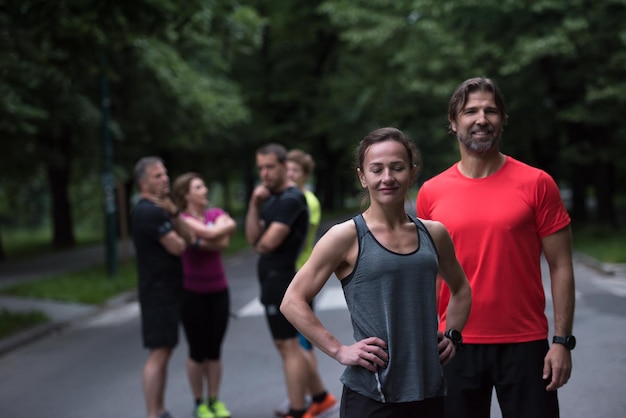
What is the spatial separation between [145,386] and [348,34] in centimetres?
1954

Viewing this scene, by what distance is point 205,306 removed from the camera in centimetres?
595

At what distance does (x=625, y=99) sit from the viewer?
55.3 ft

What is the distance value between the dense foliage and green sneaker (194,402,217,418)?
4.55 meters

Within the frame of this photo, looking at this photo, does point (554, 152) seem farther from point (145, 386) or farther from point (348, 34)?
point (145, 386)

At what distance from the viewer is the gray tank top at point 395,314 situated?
2.79 m

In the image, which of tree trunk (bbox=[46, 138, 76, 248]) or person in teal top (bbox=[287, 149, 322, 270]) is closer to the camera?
person in teal top (bbox=[287, 149, 322, 270])

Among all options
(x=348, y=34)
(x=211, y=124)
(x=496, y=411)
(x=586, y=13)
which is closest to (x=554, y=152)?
(x=348, y=34)

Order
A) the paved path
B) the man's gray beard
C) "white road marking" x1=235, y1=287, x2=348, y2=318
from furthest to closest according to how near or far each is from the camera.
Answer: "white road marking" x1=235, y1=287, x2=348, y2=318 < the paved path < the man's gray beard

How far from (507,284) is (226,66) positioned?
72.8ft

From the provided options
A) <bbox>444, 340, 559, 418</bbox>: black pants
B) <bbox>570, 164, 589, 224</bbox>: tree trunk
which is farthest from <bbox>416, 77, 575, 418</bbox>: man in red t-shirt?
<bbox>570, 164, 589, 224</bbox>: tree trunk

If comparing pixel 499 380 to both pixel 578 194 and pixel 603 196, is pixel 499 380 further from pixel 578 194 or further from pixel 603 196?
pixel 578 194

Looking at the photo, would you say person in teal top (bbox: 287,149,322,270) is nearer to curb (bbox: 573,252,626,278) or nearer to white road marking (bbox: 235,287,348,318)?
white road marking (bbox: 235,287,348,318)

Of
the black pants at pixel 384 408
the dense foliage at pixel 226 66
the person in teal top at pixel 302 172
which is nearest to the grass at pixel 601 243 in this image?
the dense foliage at pixel 226 66

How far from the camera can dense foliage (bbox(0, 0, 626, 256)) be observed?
1023cm
